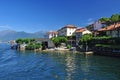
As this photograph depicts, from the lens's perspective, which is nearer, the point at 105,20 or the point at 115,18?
the point at 115,18

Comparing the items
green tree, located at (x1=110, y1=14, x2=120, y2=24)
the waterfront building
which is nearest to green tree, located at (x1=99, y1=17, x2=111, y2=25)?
green tree, located at (x1=110, y1=14, x2=120, y2=24)

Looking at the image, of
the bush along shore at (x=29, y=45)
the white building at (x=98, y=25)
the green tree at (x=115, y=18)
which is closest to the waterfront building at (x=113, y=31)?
the green tree at (x=115, y=18)

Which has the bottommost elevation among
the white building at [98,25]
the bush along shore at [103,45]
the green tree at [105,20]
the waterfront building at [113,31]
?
the bush along shore at [103,45]

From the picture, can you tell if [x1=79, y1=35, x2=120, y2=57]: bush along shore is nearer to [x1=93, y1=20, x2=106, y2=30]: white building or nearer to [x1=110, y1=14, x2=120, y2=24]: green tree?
[x1=93, y1=20, x2=106, y2=30]: white building

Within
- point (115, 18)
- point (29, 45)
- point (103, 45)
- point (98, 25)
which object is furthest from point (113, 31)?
point (29, 45)

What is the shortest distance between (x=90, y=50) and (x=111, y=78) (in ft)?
220

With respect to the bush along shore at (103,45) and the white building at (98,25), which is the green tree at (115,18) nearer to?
the white building at (98,25)

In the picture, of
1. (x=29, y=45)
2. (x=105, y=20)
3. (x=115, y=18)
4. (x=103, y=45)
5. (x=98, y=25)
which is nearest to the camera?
(x=103, y=45)

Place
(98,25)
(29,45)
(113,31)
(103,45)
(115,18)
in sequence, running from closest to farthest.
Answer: (103,45) → (113,31) → (115,18) → (98,25) → (29,45)

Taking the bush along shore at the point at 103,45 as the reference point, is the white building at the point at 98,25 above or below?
above

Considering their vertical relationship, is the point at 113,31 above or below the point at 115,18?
below

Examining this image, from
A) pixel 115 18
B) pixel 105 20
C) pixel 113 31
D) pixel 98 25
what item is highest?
pixel 115 18

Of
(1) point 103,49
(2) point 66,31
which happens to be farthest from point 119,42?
(2) point 66,31

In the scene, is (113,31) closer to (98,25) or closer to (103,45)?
(103,45)
